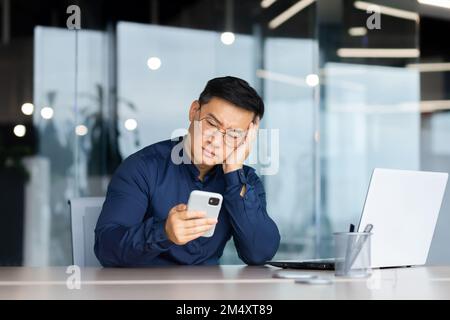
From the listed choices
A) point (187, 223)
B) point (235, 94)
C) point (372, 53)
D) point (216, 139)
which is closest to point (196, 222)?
point (187, 223)

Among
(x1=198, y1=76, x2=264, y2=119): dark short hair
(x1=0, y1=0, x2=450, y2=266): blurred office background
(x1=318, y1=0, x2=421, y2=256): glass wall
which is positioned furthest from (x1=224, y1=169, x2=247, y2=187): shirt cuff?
(x1=318, y1=0, x2=421, y2=256): glass wall

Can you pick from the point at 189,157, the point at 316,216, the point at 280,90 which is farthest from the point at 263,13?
the point at 189,157

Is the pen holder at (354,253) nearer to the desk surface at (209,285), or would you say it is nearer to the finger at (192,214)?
the desk surface at (209,285)

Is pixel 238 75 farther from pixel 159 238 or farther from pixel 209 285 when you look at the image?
pixel 209 285

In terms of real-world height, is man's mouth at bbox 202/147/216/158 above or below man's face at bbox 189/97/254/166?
→ below

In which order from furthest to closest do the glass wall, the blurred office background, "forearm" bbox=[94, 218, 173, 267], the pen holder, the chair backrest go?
1. the glass wall
2. the blurred office background
3. the chair backrest
4. "forearm" bbox=[94, 218, 173, 267]
5. the pen holder

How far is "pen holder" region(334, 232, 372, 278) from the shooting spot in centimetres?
219

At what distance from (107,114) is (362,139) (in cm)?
189

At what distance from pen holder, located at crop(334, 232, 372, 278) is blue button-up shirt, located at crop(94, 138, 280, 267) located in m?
0.61

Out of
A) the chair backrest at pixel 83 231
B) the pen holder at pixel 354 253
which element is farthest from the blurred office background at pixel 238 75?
the pen holder at pixel 354 253

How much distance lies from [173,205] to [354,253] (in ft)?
2.70

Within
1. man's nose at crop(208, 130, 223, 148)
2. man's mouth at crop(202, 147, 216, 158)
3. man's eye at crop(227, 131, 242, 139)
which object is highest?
man's eye at crop(227, 131, 242, 139)

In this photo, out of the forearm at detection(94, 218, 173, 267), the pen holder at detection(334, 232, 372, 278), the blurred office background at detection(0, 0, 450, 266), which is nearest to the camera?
the pen holder at detection(334, 232, 372, 278)

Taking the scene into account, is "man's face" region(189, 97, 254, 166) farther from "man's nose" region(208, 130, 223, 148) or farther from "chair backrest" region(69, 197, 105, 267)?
"chair backrest" region(69, 197, 105, 267)
